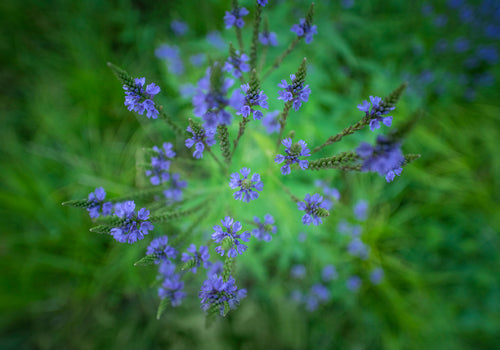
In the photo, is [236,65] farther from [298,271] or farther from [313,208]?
[298,271]

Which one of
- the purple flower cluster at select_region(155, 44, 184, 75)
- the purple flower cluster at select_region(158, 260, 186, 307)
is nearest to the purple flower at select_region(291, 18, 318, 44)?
the purple flower cluster at select_region(158, 260, 186, 307)

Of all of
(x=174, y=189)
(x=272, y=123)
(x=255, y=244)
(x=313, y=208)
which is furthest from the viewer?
(x=255, y=244)

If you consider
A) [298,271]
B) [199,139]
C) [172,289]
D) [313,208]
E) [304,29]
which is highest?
[304,29]

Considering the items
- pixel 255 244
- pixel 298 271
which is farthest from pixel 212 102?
pixel 298 271

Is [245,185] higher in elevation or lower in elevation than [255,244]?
lower

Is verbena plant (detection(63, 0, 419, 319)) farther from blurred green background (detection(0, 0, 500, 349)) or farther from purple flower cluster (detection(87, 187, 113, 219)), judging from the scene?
blurred green background (detection(0, 0, 500, 349))

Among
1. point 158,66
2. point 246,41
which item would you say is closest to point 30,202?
point 158,66

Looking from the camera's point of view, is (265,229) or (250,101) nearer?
(250,101)

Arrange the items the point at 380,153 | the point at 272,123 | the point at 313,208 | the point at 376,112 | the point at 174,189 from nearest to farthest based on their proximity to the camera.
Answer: the point at 380,153 < the point at 376,112 < the point at 313,208 < the point at 174,189 < the point at 272,123
